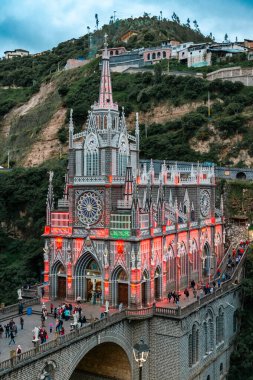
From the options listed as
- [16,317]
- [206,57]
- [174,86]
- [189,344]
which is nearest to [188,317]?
[189,344]

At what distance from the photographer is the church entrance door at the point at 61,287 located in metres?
38.2

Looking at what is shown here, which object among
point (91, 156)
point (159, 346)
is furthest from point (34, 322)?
point (91, 156)

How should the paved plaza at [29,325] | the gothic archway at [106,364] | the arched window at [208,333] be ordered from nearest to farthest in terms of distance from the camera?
the paved plaza at [29,325]
the gothic archway at [106,364]
the arched window at [208,333]

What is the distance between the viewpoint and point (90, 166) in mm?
37469

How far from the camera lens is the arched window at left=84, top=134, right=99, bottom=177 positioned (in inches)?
1465

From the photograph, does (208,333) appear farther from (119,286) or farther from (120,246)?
(120,246)

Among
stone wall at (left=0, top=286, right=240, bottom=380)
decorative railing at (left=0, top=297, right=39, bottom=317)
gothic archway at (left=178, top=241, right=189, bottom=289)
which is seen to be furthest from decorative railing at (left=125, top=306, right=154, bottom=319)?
decorative railing at (left=0, top=297, right=39, bottom=317)

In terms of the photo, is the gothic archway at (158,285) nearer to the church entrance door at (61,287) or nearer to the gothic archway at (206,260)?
the church entrance door at (61,287)

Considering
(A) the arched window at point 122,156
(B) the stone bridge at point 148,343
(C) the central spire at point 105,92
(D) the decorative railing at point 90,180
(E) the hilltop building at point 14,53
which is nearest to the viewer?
(B) the stone bridge at point 148,343

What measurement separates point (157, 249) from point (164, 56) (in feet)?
270

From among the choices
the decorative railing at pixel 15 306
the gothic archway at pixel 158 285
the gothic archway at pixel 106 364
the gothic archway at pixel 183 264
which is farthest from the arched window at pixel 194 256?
the decorative railing at pixel 15 306

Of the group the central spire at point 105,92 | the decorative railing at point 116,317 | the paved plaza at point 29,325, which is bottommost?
the paved plaza at point 29,325

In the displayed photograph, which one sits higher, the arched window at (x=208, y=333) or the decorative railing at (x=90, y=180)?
the decorative railing at (x=90, y=180)

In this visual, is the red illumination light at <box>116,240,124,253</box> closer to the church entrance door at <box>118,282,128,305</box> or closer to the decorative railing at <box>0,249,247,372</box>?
the church entrance door at <box>118,282,128,305</box>
